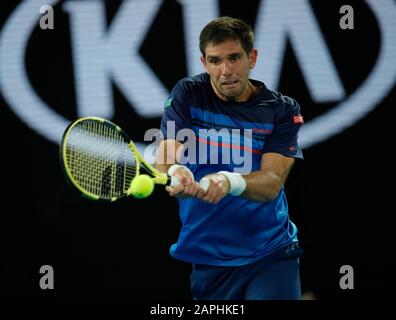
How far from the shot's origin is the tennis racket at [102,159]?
355 cm

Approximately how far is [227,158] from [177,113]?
337mm

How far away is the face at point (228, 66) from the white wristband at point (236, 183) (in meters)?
0.57

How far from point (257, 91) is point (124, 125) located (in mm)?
1485

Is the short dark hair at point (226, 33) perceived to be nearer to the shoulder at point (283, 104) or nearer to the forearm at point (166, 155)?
the shoulder at point (283, 104)

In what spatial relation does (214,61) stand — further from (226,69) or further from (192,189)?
(192,189)

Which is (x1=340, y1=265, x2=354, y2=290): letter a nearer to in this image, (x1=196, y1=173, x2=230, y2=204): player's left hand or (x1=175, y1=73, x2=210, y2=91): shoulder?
(x1=175, y1=73, x2=210, y2=91): shoulder

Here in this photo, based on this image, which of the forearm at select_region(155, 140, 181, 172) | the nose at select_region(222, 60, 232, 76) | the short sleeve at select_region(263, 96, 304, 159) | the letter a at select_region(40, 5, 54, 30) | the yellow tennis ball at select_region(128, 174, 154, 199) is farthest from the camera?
the letter a at select_region(40, 5, 54, 30)

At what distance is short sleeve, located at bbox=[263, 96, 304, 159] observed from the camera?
402 centimetres

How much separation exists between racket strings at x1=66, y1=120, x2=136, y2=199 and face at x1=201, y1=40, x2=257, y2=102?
586 mm

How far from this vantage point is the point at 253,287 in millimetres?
→ 3871

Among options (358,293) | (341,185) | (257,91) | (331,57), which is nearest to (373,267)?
(358,293)

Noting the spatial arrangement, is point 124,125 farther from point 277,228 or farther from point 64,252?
point 277,228

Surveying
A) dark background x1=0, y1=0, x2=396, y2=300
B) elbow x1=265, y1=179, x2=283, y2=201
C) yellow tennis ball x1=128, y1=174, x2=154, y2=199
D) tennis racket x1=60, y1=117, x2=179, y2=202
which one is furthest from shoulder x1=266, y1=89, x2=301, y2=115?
dark background x1=0, y1=0, x2=396, y2=300

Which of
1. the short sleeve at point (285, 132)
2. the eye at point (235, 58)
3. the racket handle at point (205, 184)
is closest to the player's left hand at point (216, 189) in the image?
the racket handle at point (205, 184)
